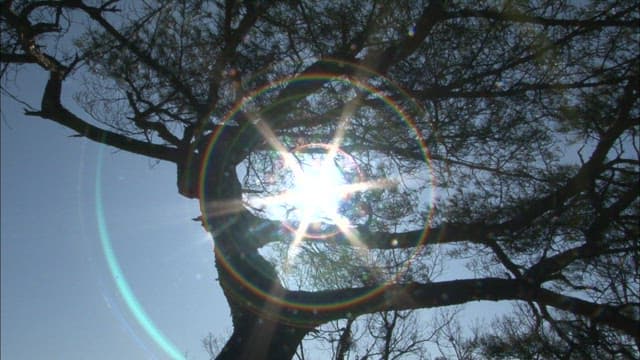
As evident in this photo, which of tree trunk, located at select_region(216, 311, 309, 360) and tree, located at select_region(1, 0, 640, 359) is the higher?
tree, located at select_region(1, 0, 640, 359)

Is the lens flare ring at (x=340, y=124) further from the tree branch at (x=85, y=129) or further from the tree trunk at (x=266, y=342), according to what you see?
the tree branch at (x=85, y=129)

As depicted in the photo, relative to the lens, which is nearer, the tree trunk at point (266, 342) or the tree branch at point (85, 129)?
the tree trunk at point (266, 342)

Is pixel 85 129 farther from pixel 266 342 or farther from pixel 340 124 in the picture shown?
pixel 266 342

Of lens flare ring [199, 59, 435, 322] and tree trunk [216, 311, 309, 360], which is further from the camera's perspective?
lens flare ring [199, 59, 435, 322]

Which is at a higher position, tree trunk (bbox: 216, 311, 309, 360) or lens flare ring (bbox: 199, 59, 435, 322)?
lens flare ring (bbox: 199, 59, 435, 322)

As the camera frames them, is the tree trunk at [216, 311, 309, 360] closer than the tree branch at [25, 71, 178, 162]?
Yes

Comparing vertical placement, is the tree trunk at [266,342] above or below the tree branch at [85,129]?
below

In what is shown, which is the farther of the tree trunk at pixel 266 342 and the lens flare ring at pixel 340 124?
the lens flare ring at pixel 340 124

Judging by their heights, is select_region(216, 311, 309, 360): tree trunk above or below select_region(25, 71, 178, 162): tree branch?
below

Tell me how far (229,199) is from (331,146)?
0.57m

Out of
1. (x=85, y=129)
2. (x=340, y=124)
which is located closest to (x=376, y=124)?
(x=340, y=124)

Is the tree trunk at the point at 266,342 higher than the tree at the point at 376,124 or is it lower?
lower

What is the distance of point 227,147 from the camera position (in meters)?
2.52

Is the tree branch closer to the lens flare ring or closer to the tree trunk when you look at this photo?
the lens flare ring
